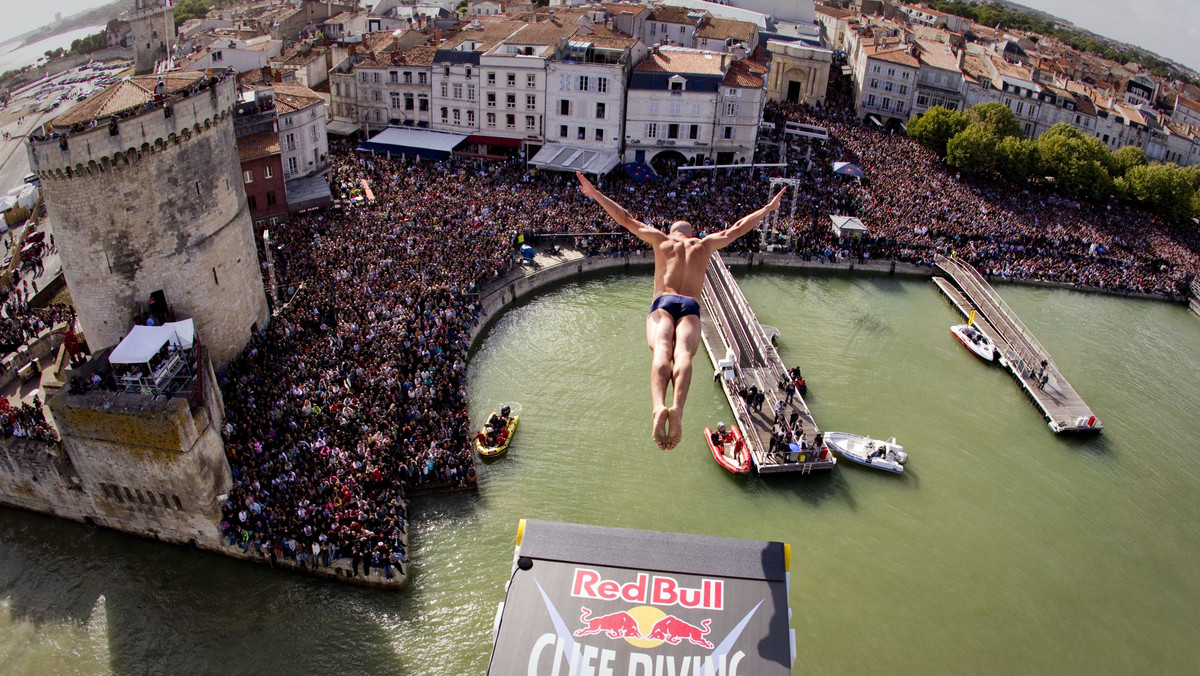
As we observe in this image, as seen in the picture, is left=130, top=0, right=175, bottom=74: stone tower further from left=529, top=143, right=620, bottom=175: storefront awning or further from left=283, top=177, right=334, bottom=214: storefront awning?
left=529, top=143, right=620, bottom=175: storefront awning

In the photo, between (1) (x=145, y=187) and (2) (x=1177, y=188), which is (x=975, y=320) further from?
(1) (x=145, y=187)

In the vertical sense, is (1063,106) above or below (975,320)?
above

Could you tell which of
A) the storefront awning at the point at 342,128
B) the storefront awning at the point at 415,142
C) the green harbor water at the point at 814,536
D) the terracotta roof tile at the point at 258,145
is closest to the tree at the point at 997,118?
the green harbor water at the point at 814,536

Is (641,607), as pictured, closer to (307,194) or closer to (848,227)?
(307,194)

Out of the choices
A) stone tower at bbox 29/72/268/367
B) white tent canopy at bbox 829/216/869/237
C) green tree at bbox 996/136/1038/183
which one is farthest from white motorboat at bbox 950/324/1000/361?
stone tower at bbox 29/72/268/367

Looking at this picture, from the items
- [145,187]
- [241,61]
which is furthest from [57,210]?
[241,61]

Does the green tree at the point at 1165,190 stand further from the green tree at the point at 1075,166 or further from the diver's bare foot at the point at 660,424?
the diver's bare foot at the point at 660,424
